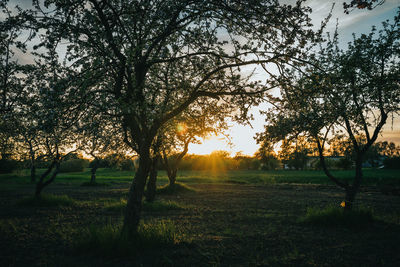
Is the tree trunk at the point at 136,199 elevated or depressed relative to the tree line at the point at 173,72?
depressed

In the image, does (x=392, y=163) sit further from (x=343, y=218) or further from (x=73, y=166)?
(x=73, y=166)

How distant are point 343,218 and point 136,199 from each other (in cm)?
1111

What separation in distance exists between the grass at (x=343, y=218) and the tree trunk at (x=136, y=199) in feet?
32.5

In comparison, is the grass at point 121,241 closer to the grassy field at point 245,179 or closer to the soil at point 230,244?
the soil at point 230,244

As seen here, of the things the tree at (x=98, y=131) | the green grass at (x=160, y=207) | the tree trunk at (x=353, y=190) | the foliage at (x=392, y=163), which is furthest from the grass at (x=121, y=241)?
the foliage at (x=392, y=163)

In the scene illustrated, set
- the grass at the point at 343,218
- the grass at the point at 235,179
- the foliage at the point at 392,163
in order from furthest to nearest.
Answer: the foliage at the point at 392,163 → the grass at the point at 235,179 → the grass at the point at 343,218

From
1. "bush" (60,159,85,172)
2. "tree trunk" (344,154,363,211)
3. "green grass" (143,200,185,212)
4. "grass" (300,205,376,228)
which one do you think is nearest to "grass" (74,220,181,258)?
"grass" (300,205,376,228)

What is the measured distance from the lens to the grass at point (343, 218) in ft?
41.0

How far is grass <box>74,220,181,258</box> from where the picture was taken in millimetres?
7953

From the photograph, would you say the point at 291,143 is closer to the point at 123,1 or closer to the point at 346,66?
the point at 346,66

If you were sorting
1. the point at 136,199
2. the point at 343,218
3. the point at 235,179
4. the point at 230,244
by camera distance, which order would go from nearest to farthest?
the point at 136,199
the point at 230,244
the point at 343,218
the point at 235,179

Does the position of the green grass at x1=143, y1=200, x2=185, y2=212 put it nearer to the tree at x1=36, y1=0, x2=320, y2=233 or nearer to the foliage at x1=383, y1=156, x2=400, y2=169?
the tree at x1=36, y1=0, x2=320, y2=233

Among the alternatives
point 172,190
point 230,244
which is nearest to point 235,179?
point 172,190

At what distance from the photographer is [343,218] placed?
12758 millimetres
